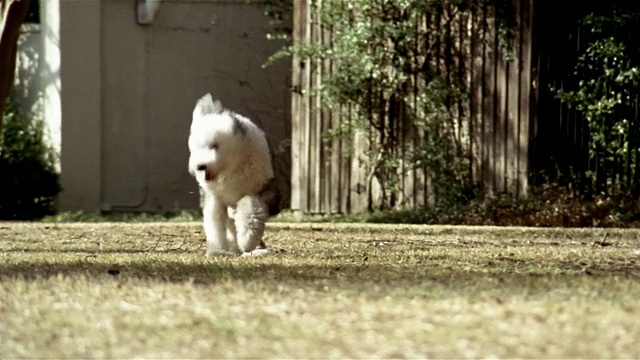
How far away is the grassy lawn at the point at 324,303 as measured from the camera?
19.9 ft

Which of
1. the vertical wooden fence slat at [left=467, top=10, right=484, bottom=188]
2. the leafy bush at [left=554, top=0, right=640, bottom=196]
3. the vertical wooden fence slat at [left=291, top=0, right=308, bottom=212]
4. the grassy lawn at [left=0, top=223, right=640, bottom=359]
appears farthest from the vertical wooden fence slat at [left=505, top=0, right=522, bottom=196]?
the grassy lawn at [left=0, top=223, right=640, bottom=359]

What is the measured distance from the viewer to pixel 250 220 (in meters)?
10.4

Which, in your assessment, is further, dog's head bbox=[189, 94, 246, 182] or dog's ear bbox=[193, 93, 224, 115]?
dog's ear bbox=[193, 93, 224, 115]

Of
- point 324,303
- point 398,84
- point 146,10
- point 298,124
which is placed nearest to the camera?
point 324,303

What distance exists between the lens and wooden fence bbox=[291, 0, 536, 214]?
1652cm

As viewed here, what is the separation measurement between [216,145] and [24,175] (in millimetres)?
9311

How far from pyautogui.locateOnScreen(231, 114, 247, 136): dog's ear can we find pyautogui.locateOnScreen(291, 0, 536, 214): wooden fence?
686 cm

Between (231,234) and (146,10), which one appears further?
(146,10)

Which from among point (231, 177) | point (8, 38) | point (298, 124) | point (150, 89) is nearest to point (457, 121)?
point (298, 124)

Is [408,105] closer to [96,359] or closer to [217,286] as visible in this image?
[217,286]

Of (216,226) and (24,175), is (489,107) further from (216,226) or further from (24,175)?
(216,226)

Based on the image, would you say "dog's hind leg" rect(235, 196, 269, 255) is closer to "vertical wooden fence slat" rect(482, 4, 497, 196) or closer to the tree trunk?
the tree trunk

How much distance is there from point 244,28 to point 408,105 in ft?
11.3

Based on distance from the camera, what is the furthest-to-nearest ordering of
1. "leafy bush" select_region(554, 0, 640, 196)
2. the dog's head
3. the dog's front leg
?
"leafy bush" select_region(554, 0, 640, 196), the dog's front leg, the dog's head
